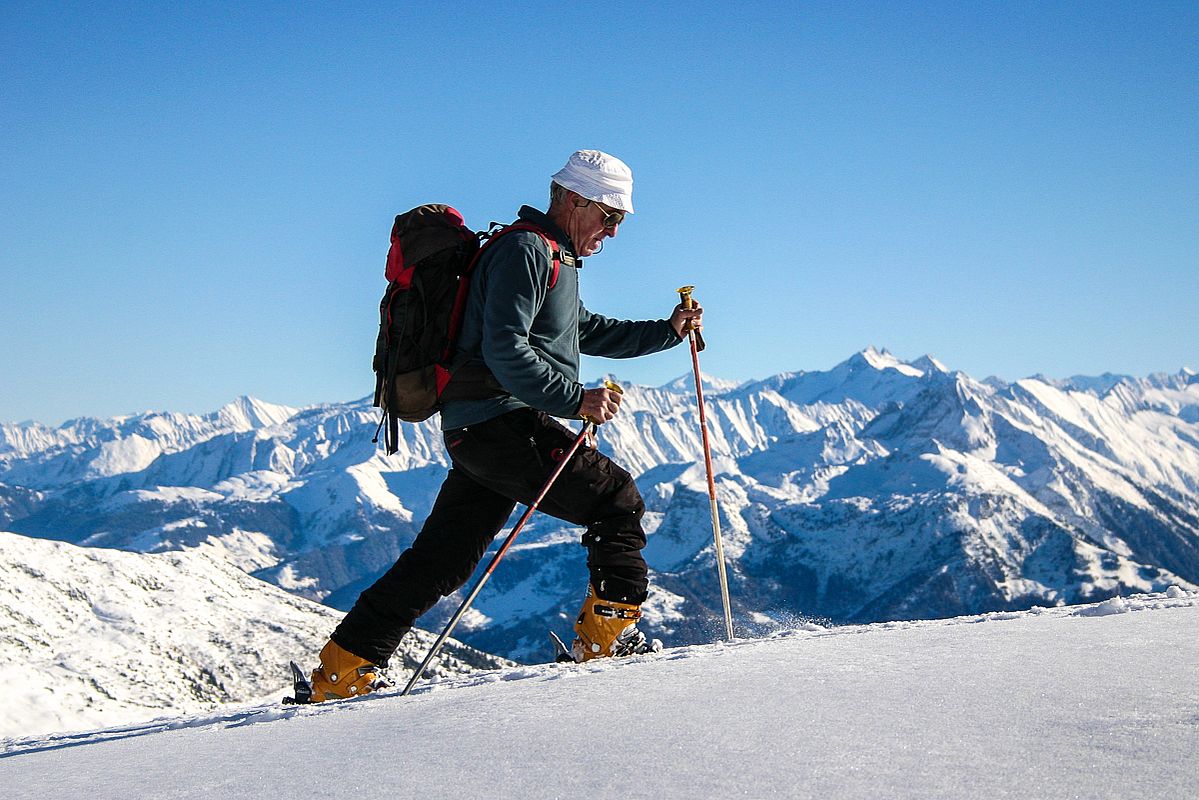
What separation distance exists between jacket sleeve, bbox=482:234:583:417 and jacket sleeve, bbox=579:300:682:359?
169cm

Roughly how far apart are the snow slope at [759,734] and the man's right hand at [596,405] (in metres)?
1.77

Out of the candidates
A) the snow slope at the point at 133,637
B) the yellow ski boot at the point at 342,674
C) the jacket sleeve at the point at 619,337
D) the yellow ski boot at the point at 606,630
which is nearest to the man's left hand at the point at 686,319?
the jacket sleeve at the point at 619,337

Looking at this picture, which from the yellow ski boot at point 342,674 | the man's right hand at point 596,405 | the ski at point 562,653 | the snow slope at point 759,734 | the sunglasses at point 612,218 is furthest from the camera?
the ski at point 562,653

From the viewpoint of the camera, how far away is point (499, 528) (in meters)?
7.51

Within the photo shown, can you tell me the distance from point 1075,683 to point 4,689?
132585 mm

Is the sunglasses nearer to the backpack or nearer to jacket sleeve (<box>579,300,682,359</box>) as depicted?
the backpack

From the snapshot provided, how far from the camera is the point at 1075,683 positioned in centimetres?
407

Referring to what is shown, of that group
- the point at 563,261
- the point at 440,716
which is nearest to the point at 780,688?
the point at 440,716

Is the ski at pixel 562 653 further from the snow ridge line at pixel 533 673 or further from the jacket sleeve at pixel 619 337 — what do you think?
the jacket sleeve at pixel 619 337

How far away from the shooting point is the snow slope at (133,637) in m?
117

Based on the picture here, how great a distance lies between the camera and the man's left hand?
851 centimetres

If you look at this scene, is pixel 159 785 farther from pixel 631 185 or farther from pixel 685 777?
pixel 631 185

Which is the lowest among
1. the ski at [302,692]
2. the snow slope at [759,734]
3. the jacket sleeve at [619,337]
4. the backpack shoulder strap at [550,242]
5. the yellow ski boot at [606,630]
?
the ski at [302,692]

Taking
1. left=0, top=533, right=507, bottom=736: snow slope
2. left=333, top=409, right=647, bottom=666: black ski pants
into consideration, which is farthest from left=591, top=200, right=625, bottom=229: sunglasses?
left=0, top=533, right=507, bottom=736: snow slope
